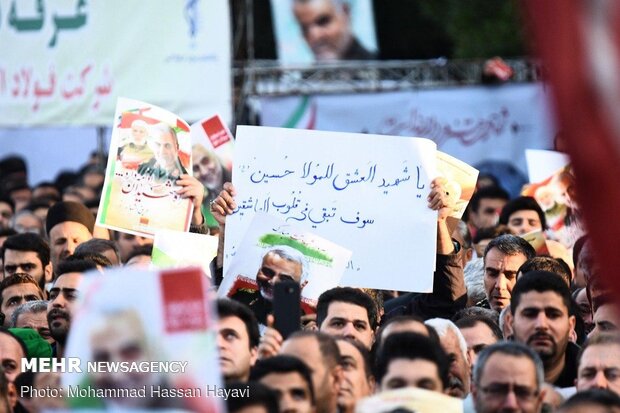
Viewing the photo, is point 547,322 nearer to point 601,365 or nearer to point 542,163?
point 601,365

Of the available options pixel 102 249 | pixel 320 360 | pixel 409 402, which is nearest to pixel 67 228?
pixel 102 249

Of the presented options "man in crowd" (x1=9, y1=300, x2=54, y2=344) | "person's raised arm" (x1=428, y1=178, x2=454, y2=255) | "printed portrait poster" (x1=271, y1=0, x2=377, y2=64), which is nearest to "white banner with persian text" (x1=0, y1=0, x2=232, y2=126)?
"man in crowd" (x1=9, y1=300, x2=54, y2=344)

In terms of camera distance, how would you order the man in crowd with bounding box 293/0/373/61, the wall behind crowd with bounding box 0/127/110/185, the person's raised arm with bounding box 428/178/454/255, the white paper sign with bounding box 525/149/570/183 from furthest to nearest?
1. the man in crowd with bounding box 293/0/373/61
2. the wall behind crowd with bounding box 0/127/110/185
3. the white paper sign with bounding box 525/149/570/183
4. the person's raised arm with bounding box 428/178/454/255

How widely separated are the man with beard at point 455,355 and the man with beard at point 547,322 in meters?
0.28

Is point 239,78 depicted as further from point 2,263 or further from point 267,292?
point 267,292

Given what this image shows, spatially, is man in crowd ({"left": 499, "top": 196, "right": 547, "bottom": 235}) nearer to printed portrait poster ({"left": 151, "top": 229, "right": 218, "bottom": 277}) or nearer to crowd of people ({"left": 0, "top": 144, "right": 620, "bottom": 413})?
crowd of people ({"left": 0, "top": 144, "right": 620, "bottom": 413})

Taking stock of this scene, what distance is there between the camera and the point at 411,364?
5426mm

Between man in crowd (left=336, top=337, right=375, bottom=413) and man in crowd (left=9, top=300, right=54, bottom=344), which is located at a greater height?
man in crowd (left=9, top=300, right=54, bottom=344)

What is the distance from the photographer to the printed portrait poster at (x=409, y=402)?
4.97 metres

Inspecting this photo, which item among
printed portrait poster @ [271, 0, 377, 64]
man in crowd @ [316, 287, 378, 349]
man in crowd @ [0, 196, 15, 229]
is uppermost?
printed portrait poster @ [271, 0, 377, 64]

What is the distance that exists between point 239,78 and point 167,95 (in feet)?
9.24

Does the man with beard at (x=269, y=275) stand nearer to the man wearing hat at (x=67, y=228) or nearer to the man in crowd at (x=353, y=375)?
the man in crowd at (x=353, y=375)

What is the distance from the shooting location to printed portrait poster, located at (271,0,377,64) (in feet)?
80.6

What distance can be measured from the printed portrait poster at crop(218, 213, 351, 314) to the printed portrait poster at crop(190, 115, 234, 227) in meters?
2.30
